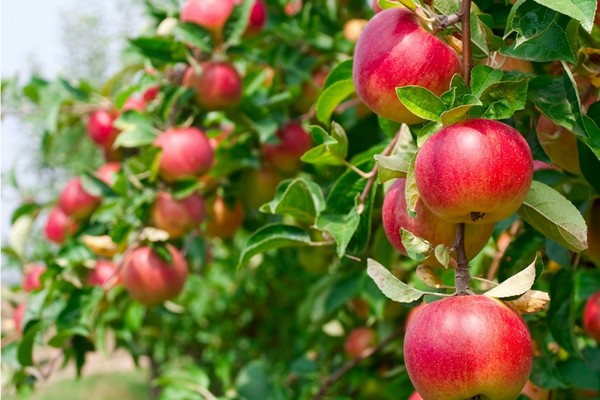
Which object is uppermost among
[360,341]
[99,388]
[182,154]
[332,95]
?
[332,95]

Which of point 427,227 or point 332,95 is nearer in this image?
point 427,227

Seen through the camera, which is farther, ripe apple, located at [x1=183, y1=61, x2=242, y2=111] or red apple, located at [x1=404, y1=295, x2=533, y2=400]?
ripe apple, located at [x1=183, y1=61, x2=242, y2=111]

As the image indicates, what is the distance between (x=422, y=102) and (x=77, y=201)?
119 centimetres

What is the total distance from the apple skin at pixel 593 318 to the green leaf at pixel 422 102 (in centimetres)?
73

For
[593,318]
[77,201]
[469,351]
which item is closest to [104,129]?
[77,201]

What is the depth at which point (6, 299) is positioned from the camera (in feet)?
6.58

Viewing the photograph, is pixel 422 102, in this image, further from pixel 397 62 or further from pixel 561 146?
pixel 561 146

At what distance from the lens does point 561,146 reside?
0.88m

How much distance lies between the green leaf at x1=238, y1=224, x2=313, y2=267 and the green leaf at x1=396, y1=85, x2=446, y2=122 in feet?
0.92

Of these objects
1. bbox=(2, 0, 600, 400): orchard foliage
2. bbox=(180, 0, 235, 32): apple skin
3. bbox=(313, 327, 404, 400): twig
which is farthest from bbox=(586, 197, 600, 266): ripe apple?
Answer: bbox=(180, 0, 235, 32): apple skin

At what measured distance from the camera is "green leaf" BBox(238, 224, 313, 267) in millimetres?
917

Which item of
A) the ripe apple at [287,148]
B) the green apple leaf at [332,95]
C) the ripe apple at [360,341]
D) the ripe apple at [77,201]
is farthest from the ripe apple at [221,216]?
the green apple leaf at [332,95]

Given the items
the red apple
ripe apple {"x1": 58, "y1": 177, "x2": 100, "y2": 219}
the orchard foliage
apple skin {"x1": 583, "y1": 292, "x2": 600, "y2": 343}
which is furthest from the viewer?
ripe apple {"x1": 58, "y1": 177, "x2": 100, "y2": 219}

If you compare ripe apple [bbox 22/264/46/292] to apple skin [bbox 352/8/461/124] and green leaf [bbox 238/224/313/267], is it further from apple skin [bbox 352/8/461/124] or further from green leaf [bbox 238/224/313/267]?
apple skin [bbox 352/8/461/124]
